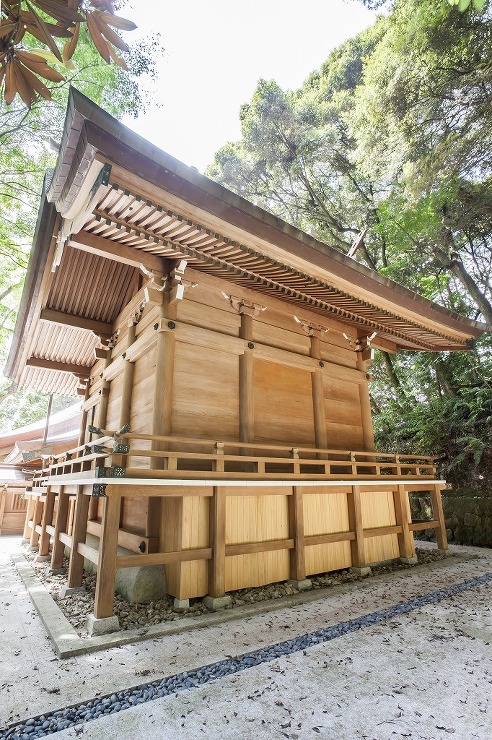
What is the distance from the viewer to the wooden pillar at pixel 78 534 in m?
4.52

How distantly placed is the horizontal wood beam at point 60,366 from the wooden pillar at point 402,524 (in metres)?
7.43

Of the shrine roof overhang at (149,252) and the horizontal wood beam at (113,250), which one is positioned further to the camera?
the horizontal wood beam at (113,250)

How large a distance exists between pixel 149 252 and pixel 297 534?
412cm

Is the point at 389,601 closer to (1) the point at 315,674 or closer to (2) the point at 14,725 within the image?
(1) the point at 315,674

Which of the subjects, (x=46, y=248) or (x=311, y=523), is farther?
(x=311, y=523)

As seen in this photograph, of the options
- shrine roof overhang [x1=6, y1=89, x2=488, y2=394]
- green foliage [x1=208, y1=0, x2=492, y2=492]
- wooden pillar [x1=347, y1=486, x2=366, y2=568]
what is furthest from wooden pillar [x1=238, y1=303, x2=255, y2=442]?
green foliage [x1=208, y1=0, x2=492, y2=492]

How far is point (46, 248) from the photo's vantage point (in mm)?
4848

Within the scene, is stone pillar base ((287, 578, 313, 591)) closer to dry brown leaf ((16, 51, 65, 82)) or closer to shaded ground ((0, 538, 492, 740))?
shaded ground ((0, 538, 492, 740))

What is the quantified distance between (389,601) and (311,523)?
1283 mm

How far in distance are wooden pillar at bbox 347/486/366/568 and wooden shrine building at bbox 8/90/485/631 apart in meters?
0.03

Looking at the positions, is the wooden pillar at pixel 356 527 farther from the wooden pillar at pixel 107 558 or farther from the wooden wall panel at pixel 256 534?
the wooden pillar at pixel 107 558

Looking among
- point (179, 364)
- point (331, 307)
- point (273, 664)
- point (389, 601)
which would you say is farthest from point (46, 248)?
point (389, 601)

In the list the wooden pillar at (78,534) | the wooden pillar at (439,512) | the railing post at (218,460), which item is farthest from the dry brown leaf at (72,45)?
the wooden pillar at (439,512)

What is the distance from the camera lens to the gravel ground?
3.79 meters
